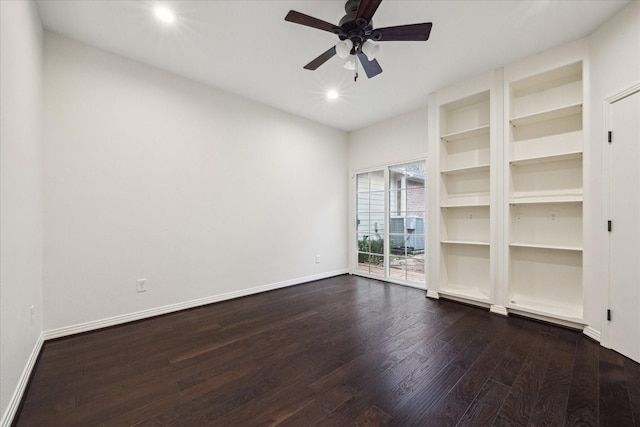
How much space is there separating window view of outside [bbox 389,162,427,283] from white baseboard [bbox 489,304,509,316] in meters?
1.18

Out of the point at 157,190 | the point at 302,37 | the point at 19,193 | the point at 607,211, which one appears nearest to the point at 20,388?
the point at 19,193

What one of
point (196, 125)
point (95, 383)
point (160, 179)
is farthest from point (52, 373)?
point (196, 125)

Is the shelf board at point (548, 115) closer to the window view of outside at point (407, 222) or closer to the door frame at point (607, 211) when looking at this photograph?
the door frame at point (607, 211)

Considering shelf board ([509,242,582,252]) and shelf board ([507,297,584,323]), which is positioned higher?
shelf board ([509,242,582,252])

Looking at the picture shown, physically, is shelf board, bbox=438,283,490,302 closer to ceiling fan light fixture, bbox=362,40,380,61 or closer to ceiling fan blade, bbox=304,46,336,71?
ceiling fan light fixture, bbox=362,40,380,61

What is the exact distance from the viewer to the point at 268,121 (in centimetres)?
410

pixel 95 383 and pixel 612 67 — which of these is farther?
pixel 612 67

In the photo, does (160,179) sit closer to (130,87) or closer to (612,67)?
(130,87)

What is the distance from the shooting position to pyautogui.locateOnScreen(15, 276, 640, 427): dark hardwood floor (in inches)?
59.6

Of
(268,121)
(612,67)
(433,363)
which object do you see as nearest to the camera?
(433,363)

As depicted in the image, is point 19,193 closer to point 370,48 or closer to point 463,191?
point 370,48

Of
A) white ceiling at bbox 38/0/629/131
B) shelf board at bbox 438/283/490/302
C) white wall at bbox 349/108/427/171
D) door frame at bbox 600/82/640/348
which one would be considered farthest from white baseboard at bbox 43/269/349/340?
door frame at bbox 600/82/640/348

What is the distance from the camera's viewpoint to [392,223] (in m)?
4.64

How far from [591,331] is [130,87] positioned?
17.5 ft
